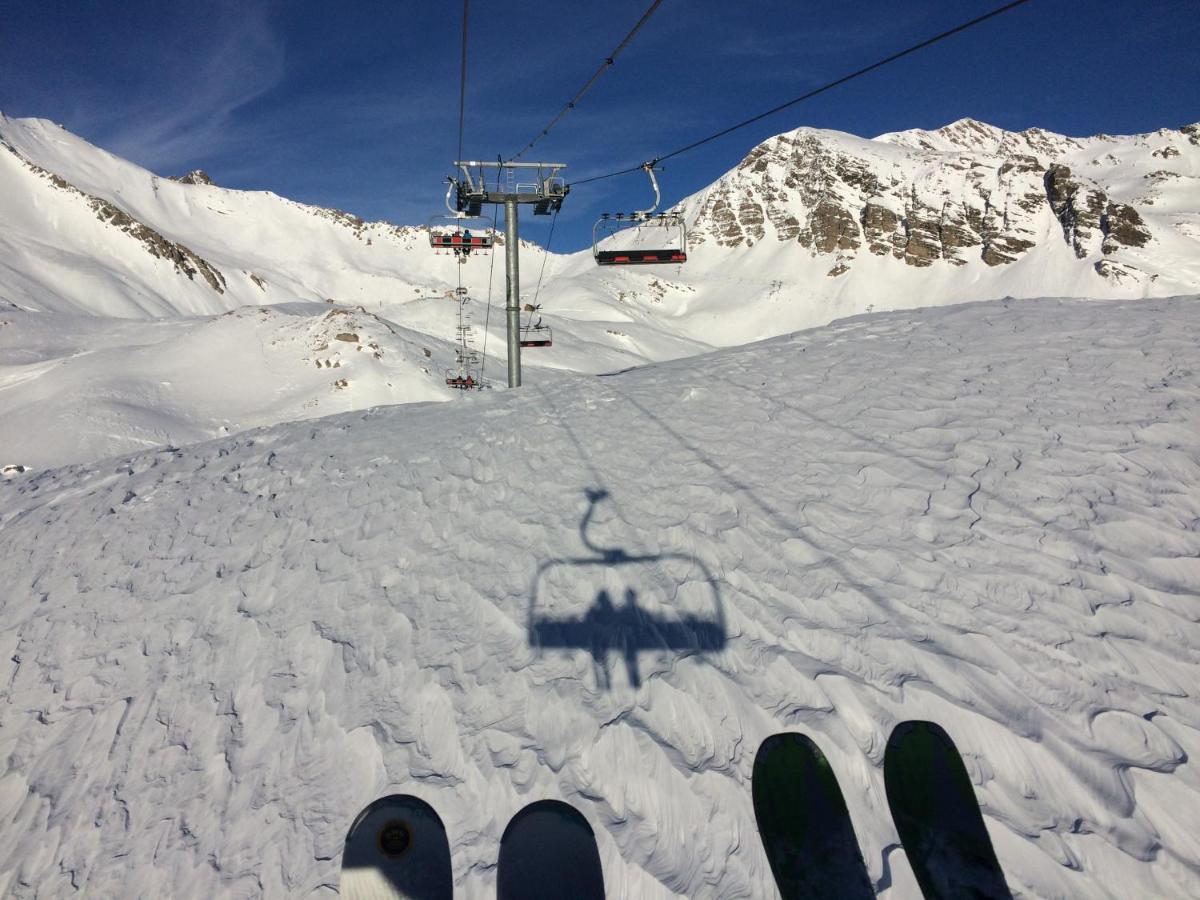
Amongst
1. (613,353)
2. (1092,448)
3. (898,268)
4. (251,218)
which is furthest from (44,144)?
(898,268)

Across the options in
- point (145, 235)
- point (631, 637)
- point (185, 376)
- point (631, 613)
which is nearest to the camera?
point (631, 637)

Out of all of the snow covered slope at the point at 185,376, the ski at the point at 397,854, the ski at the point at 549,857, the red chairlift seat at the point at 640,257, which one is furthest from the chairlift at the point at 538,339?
the ski at the point at 549,857

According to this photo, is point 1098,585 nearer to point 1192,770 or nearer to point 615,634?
point 1192,770

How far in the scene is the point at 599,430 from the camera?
841cm

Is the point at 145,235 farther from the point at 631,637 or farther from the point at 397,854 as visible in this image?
the point at 397,854

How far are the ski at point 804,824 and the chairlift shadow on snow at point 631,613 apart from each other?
104cm

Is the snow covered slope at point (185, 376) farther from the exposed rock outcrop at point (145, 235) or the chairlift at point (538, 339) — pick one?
the exposed rock outcrop at point (145, 235)

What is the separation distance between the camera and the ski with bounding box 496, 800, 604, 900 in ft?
10.4

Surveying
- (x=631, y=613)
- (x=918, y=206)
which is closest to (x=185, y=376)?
(x=631, y=613)

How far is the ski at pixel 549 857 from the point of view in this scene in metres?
3.16

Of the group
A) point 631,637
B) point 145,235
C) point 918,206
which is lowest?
point 631,637

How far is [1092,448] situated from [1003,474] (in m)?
1.07

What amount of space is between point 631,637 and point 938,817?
227 centimetres

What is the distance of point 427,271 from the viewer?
353 feet
